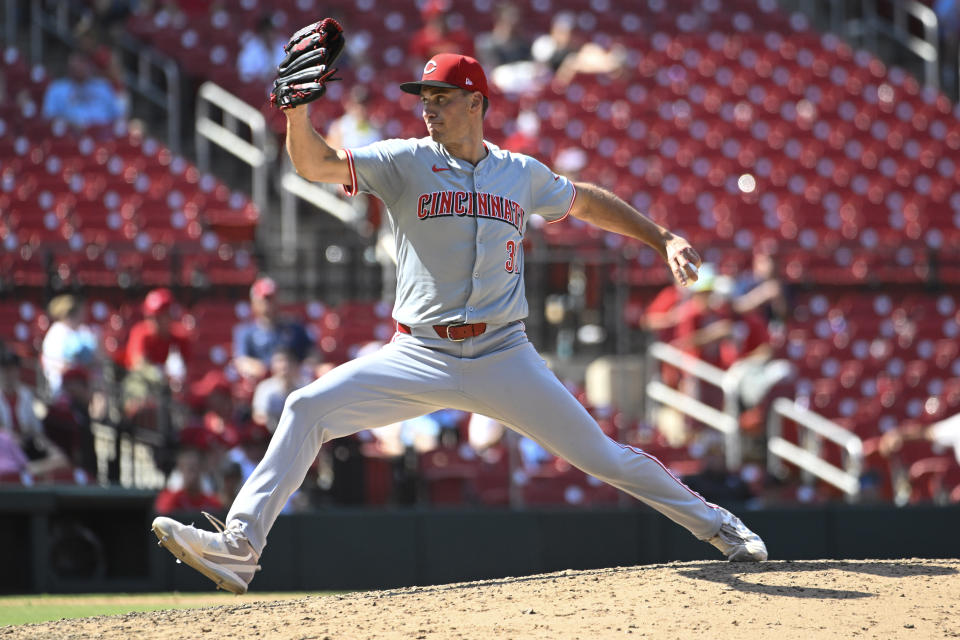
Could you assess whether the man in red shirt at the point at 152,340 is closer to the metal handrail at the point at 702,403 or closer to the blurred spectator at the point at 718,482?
the blurred spectator at the point at 718,482

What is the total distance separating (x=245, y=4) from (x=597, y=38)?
439cm

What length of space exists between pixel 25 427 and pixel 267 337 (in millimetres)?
2061

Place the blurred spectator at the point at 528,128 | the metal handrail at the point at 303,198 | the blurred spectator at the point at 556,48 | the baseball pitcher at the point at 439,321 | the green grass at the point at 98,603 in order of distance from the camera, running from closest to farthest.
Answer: the baseball pitcher at the point at 439,321
the green grass at the point at 98,603
the metal handrail at the point at 303,198
the blurred spectator at the point at 528,128
the blurred spectator at the point at 556,48

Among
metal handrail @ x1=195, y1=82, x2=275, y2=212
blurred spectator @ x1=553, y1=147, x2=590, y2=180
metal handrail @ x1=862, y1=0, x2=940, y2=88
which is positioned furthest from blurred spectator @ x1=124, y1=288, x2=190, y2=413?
metal handrail @ x1=862, y1=0, x2=940, y2=88

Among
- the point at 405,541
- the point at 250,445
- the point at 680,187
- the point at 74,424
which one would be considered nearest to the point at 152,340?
the point at 74,424

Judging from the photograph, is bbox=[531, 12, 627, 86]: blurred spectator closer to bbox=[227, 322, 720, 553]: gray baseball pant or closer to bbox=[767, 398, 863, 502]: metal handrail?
bbox=[767, 398, 863, 502]: metal handrail

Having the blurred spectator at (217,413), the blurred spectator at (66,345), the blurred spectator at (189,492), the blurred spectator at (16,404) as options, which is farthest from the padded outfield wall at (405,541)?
the blurred spectator at (66,345)

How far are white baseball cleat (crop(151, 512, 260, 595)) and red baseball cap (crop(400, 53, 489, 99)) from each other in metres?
1.65

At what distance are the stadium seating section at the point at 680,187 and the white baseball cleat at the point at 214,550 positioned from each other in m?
4.75

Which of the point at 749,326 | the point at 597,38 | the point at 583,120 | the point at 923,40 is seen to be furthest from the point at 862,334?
the point at 923,40

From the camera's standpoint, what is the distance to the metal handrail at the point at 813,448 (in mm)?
10633

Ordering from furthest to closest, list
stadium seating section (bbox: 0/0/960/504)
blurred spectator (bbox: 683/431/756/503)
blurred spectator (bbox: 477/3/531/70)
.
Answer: blurred spectator (bbox: 477/3/531/70), stadium seating section (bbox: 0/0/960/504), blurred spectator (bbox: 683/431/756/503)

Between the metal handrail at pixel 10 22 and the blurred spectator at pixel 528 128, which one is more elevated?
the metal handrail at pixel 10 22

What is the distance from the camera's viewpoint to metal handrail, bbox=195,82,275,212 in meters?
14.2
